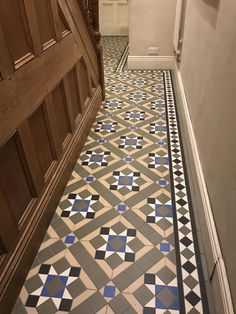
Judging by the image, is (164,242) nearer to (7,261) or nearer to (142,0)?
(7,261)

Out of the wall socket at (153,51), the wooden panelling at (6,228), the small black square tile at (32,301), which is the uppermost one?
the wooden panelling at (6,228)

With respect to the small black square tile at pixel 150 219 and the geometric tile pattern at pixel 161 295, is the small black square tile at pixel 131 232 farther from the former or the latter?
the geometric tile pattern at pixel 161 295

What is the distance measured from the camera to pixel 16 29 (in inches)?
59.9

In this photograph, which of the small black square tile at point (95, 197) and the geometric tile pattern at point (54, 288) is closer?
the geometric tile pattern at point (54, 288)

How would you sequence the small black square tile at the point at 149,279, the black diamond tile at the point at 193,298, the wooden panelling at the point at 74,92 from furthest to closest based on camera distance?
the wooden panelling at the point at 74,92 → the small black square tile at the point at 149,279 → the black diamond tile at the point at 193,298

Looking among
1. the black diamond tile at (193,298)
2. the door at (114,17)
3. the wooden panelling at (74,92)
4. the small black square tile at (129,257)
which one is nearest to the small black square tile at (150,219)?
the small black square tile at (129,257)

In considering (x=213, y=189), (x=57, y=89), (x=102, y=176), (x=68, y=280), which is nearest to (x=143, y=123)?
(x=102, y=176)

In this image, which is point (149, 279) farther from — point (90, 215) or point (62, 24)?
point (62, 24)

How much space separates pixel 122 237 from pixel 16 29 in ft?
5.13

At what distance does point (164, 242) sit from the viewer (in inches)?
75.5

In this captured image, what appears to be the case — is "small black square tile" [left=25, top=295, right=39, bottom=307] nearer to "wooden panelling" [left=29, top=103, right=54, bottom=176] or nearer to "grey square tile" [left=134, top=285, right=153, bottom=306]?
"grey square tile" [left=134, top=285, right=153, bottom=306]

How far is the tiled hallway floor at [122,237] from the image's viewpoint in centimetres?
159

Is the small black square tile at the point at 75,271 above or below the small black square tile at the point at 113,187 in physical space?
below

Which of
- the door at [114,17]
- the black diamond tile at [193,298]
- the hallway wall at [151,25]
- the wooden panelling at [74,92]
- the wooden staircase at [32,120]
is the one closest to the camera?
the wooden staircase at [32,120]
